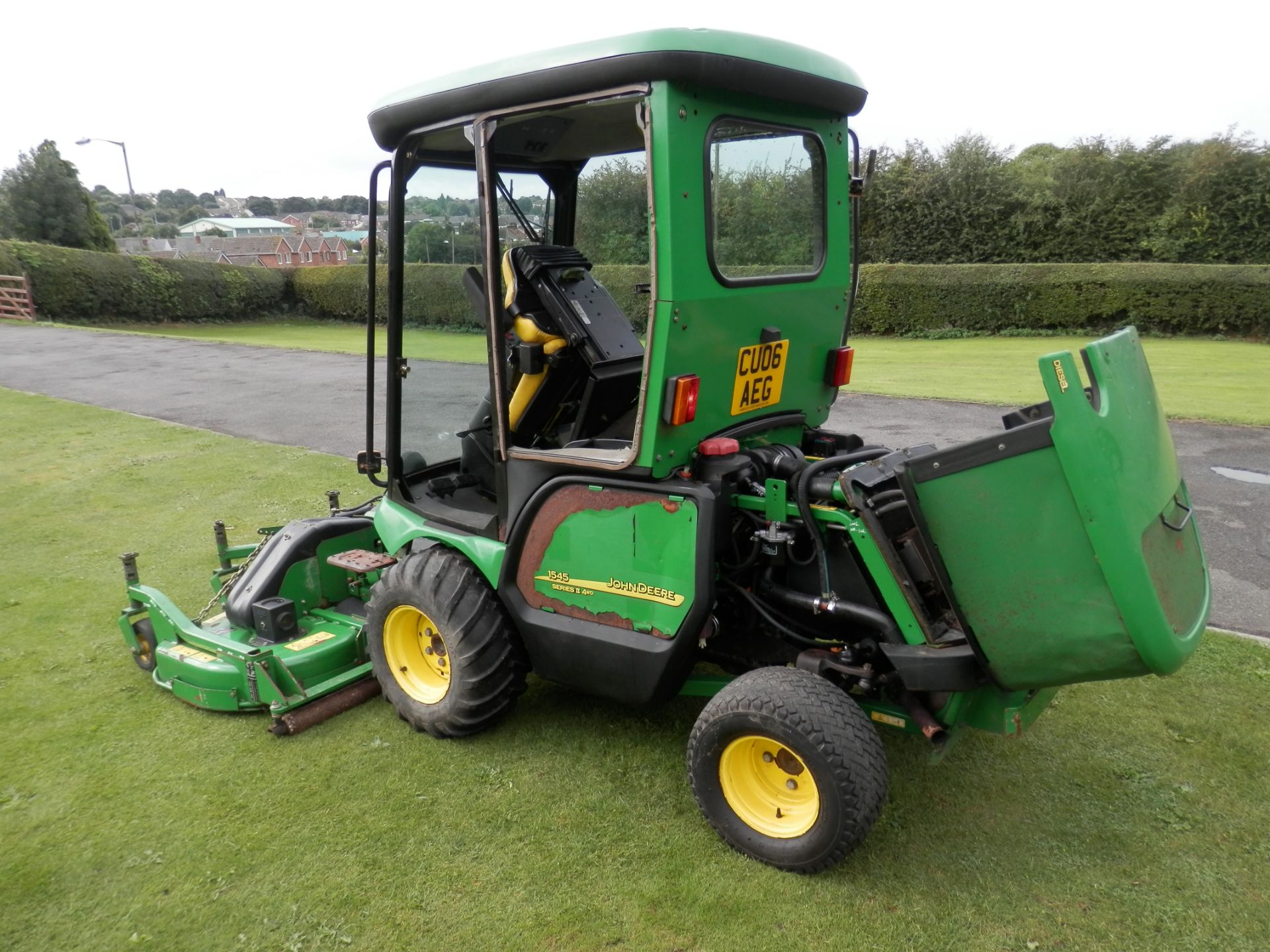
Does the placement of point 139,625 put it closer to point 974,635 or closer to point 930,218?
point 974,635

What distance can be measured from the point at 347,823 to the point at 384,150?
2.48 meters

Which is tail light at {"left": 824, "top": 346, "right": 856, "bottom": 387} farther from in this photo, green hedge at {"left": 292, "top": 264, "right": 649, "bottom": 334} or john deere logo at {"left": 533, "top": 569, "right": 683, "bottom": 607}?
john deere logo at {"left": 533, "top": 569, "right": 683, "bottom": 607}

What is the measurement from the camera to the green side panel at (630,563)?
115 inches

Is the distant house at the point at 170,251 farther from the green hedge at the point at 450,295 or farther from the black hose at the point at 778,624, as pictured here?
the black hose at the point at 778,624

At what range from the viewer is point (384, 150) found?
3502mm

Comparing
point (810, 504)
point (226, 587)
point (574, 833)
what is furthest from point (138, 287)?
point (810, 504)

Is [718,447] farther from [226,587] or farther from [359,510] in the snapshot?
[226,587]

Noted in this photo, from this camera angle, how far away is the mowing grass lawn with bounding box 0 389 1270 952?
2639 mm

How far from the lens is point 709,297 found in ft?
9.36

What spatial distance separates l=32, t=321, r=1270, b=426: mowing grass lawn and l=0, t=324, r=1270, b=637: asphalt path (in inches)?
7.4

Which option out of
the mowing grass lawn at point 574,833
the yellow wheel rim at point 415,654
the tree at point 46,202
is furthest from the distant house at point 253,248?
the mowing grass lawn at point 574,833

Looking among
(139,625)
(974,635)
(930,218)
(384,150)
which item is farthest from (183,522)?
(930,218)

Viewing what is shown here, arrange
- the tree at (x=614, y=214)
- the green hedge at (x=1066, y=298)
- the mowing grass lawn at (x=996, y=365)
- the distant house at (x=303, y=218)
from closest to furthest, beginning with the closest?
the tree at (x=614, y=214)
the mowing grass lawn at (x=996, y=365)
the green hedge at (x=1066, y=298)
the distant house at (x=303, y=218)

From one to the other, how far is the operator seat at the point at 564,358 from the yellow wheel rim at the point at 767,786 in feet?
4.04
